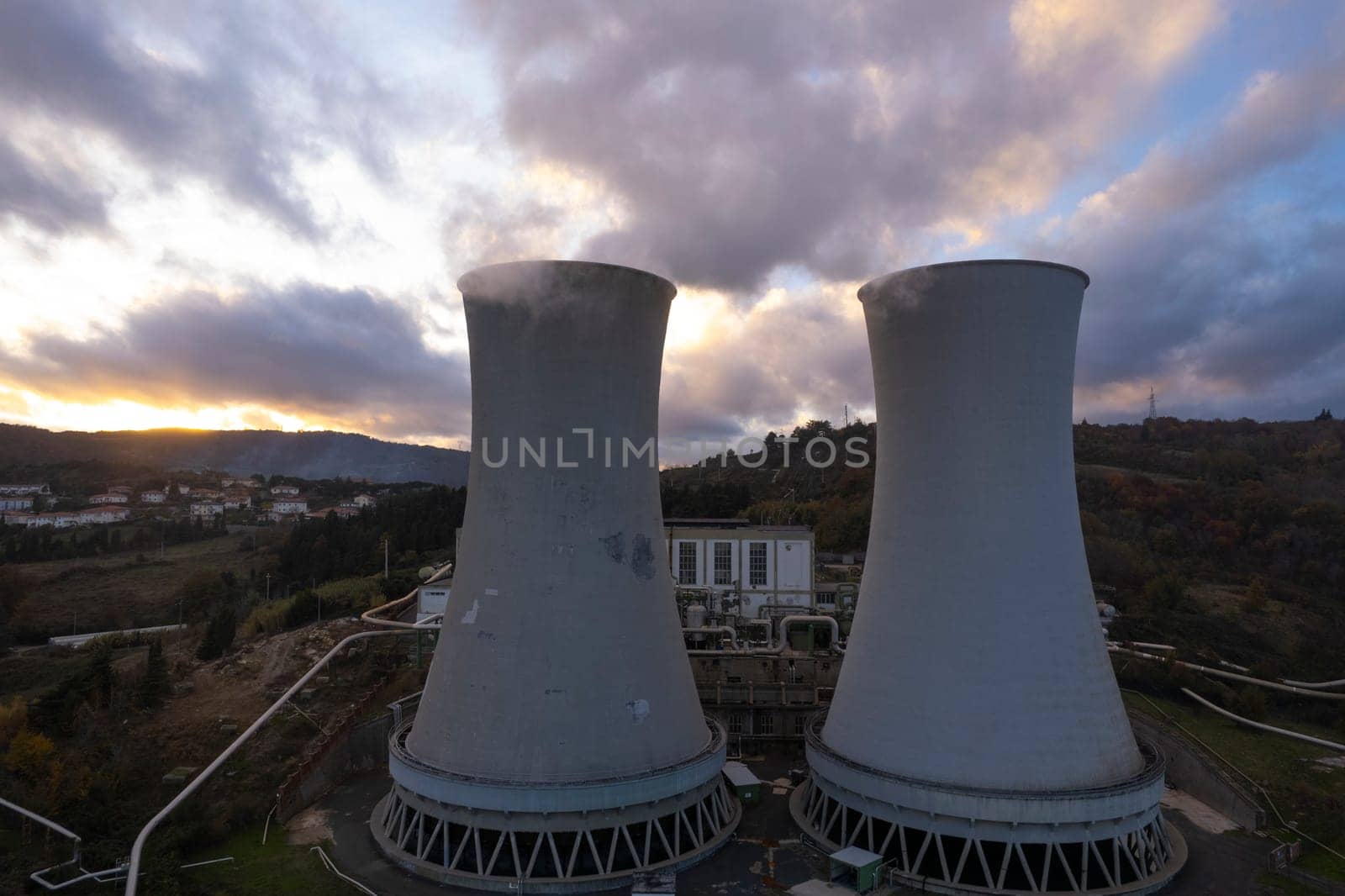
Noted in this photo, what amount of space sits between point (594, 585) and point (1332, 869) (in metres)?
16.6

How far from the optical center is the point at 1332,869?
16953 mm

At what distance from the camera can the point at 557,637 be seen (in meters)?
15.6

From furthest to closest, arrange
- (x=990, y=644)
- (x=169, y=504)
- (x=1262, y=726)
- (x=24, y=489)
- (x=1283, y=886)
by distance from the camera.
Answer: (x=24, y=489), (x=169, y=504), (x=1262, y=726), (x=1283, y=886), (x=990, y=644)

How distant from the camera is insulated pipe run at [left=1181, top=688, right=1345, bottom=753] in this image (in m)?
23.7

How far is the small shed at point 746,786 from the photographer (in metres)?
19.9

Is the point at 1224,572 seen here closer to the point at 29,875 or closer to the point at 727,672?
the point at 727,672

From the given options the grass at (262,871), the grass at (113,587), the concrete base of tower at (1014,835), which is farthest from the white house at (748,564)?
the grass at (113,587)

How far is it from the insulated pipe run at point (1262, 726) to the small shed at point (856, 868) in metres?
15.7

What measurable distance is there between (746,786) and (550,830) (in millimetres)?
6440

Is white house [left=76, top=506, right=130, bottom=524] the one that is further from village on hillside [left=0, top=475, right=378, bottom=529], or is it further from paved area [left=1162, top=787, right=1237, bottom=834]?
paved area [left=1162, top=787, right=1237, bottom=834]

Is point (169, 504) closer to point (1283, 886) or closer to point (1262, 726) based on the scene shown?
point (1262, 726)

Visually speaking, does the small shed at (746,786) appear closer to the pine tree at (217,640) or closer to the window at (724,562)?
the window at (724,562)

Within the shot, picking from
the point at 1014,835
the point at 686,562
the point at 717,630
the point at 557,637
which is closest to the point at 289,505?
the point at 686,562

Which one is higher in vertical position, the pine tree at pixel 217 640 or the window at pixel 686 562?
the window at pixel 686 562
